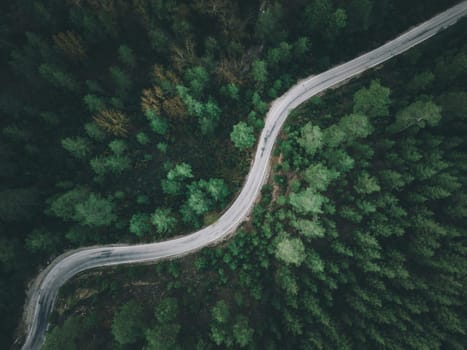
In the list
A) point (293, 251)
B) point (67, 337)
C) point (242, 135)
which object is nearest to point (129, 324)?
point (67, 337)

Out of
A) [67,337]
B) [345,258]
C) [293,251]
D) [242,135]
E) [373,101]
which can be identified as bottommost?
[67,337]

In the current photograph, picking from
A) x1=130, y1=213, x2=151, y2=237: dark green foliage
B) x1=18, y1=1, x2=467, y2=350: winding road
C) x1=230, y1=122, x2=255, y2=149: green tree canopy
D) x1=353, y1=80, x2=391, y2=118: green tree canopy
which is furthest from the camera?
x1=18, y1=1, x2=467, y2=350: winding road

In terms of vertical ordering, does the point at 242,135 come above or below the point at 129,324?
above

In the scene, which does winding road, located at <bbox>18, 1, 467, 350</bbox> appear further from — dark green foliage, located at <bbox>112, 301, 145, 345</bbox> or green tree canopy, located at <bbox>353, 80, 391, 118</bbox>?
green tree canopy, located at <bbox>353, 80, 391, 118</bbox>

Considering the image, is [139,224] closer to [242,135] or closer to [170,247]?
[170,247]

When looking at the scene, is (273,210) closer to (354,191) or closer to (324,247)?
(324,247)

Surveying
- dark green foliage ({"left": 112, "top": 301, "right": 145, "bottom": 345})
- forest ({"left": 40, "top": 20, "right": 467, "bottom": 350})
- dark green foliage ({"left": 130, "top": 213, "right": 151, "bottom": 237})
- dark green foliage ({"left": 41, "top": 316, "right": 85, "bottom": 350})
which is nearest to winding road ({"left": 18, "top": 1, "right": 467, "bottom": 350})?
forest ({"left": 40, "top": 20, "right": 467, "bottom": 350})

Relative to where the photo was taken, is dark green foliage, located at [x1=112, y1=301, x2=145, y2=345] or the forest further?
dark green foliage, located at [x1=112, y1=301, x2=145, y2=345]

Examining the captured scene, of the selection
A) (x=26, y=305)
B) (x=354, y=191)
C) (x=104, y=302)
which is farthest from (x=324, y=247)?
(x=26, y=305)

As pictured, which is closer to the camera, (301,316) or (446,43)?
(301,316)

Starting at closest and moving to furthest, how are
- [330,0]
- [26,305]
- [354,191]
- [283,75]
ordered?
1. [354,191]
2. [330,0]
3. [26,305]
4. [283,75]

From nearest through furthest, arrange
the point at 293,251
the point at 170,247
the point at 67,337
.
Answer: the point at 293,251 < the point at 67,337 < the point at 170,247
